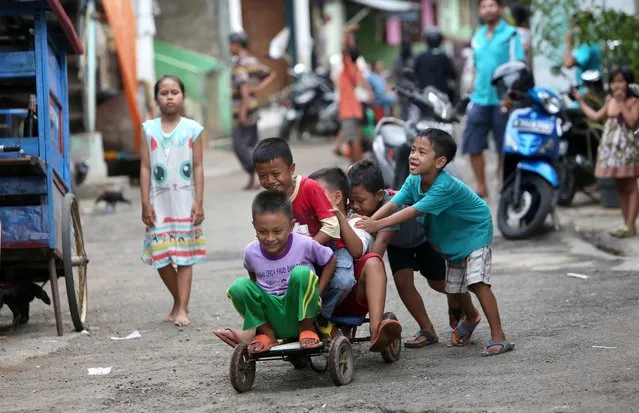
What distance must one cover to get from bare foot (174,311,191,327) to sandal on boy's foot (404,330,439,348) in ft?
5.32

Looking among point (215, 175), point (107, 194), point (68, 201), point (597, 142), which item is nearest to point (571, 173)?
point (597, 142)

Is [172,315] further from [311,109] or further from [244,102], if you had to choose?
[311,109]

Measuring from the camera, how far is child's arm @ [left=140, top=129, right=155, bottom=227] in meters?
7.95

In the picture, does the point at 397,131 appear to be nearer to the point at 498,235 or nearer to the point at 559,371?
the point at 498,235

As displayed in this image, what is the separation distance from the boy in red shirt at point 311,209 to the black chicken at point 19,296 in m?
2.30

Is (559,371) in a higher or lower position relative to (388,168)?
lower

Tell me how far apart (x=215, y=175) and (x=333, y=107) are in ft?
17.5

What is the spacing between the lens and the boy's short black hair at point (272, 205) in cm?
588

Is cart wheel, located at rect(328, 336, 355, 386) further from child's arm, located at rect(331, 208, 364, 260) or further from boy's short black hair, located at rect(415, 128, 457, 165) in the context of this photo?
boy's short black hair, located at rect(415, 128, 457, 165)

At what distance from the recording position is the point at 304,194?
6242mm

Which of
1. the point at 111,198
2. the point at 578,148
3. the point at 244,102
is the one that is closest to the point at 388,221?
the point at 578,148

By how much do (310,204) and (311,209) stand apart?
3 centimetres

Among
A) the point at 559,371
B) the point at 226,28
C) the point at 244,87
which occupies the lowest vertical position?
the point at 559,371

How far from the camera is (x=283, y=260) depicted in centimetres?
597
